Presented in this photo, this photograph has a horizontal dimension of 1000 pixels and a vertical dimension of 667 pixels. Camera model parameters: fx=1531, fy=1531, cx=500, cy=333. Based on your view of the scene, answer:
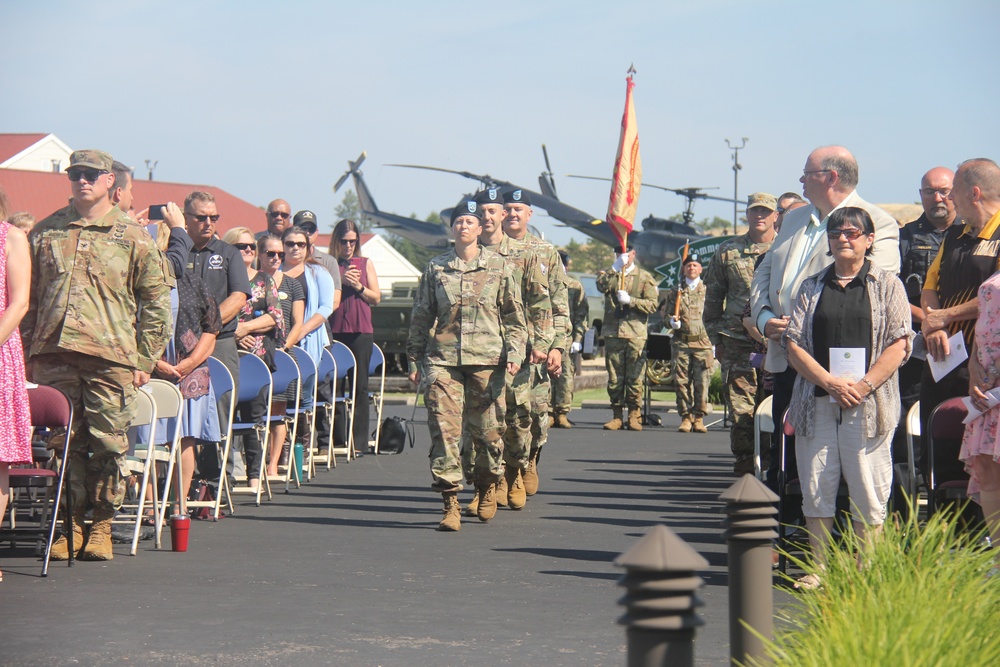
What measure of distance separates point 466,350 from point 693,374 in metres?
9.80

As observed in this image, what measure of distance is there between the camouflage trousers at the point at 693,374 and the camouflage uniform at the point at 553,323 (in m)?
7.87

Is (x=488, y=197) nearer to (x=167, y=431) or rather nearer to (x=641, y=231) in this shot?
(x=167, y=431)

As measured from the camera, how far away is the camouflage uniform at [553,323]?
37.2 feet

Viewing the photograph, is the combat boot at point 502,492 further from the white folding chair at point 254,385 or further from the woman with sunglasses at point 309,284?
the woman with sunglasses at point 309,284

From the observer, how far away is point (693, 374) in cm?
1959

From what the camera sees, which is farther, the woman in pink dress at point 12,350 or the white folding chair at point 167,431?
the white folding chair at point 167,431

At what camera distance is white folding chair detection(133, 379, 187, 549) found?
29.3 ft

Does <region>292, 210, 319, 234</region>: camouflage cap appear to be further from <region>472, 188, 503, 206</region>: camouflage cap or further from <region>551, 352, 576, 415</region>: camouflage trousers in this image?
<region>551, 352, 576, 415</region>: camouflage trousers

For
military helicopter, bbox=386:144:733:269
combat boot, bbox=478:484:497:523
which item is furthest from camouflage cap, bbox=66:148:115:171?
military helicopter, bbox=386:144:733:269

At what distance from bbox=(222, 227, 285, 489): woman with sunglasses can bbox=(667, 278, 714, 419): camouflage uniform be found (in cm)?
811

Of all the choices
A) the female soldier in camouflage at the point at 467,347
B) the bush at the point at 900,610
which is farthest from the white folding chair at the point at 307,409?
the bush at the point at 900,610

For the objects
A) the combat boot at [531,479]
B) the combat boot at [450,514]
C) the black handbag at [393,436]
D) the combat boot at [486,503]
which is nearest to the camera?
the combat boot at [450,514]

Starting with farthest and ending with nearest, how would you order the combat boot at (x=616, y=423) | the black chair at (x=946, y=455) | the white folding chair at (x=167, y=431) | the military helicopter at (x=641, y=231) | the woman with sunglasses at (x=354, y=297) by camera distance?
the military helicopter at (x=641, y=231)
the combat boot at (x=616, y=423)
the woman with sunglasses at (x=354, y=297)
the white folding chair at (x=167, y=431)
the black chair at (x=946, y=455)

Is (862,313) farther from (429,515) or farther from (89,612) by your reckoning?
(429,515)
